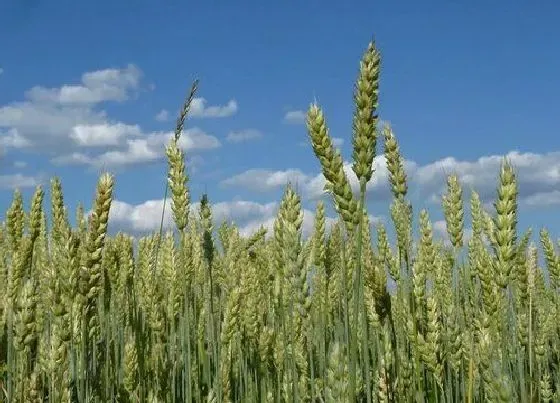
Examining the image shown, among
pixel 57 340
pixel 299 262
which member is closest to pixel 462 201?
pixel 299 262

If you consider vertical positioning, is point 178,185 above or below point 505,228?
above

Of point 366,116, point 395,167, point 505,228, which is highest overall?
point 395,167

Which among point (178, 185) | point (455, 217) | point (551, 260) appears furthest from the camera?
point (551, 260)

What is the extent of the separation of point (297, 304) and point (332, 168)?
2.08 ft

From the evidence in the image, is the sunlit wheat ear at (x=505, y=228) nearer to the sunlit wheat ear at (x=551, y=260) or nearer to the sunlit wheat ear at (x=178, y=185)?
the sunlit wheat ear at (x=178, y=185)

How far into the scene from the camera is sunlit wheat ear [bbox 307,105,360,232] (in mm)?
2039

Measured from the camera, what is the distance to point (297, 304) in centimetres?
253

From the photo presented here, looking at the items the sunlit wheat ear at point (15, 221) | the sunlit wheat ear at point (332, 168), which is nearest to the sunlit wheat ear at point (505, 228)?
the sunlit wheat ear at point (332, 168)

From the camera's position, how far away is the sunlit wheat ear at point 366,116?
6.66 ft

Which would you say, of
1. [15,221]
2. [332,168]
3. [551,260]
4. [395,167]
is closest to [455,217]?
[395,167]

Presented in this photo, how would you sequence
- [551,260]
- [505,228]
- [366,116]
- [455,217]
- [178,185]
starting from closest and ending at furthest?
[366,116], [505,228], [178,185], [455,217], [551,260]

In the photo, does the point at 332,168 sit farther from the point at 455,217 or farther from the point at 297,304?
the point at 455,217

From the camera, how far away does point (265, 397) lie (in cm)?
364

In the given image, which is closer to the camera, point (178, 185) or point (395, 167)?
point (178, 185)
